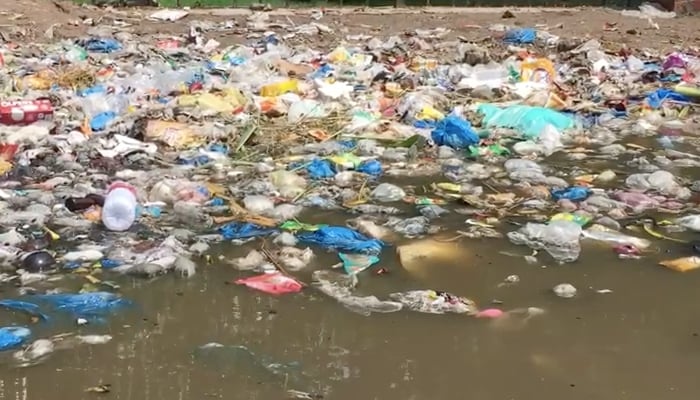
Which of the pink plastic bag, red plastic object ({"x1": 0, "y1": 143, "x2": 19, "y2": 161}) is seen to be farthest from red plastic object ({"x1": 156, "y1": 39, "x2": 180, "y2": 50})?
the pink plastic bag

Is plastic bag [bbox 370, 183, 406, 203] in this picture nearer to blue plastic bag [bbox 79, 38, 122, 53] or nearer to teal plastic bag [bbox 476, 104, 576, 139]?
teal plastic bag [bbox 476, 104, 576, 139]

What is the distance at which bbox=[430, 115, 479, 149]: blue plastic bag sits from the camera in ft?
17.0

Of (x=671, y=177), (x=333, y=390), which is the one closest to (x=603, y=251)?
(x=671, y=177)

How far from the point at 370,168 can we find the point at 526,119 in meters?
1.45

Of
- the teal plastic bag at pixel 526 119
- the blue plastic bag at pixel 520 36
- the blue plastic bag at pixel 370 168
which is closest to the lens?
the blue plastic bag at pixel 370 168

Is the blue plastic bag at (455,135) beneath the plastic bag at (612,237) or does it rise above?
above

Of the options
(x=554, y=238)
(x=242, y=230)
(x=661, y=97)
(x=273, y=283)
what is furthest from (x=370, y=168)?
(x=661, y=97)

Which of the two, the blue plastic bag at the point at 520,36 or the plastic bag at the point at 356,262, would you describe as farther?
the blue plastic bag at the point at 520,36

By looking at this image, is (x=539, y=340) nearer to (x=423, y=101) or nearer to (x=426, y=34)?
(x=423, y=101)

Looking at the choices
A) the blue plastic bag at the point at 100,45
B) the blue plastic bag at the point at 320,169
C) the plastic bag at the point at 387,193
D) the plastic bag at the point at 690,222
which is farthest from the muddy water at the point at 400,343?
the blue plastic bag at the point at 100,45

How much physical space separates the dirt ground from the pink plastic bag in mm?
5621

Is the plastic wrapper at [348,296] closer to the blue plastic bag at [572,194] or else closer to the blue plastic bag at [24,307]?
the blue plastic bag at [24,307]

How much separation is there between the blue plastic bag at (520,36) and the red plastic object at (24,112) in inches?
199

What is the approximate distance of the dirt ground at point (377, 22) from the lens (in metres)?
8.66
